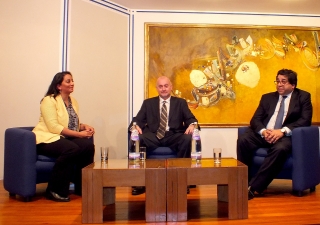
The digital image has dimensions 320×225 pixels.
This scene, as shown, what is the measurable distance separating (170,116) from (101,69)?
1.22 meters

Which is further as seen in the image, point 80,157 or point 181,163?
point 80,157

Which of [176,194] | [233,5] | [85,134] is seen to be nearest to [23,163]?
[85,134]

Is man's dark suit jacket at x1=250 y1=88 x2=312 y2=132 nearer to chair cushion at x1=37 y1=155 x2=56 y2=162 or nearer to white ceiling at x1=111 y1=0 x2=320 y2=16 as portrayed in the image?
white ceiling at x1=111 y1=0 x2=320 y2=16

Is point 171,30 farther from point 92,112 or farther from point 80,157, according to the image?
point 80,157

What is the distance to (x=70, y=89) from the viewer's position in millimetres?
3812

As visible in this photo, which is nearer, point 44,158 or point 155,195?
point 155,195

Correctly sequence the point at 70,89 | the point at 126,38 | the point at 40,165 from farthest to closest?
the point at 126,38 → the point at 70,89 → the point at 40,165

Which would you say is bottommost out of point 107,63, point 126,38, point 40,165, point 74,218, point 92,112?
point 74,218

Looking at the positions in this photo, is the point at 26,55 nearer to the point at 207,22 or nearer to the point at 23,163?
the point at 23,163

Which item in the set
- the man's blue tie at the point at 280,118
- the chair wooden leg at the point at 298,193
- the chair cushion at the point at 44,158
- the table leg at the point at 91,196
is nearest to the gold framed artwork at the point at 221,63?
the man's blue tie at the point at 280,118

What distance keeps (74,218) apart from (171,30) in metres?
3.27

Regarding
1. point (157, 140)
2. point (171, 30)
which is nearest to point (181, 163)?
point (157, 140)


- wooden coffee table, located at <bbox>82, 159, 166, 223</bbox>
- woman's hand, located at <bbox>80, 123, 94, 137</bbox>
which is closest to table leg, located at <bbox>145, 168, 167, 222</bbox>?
wooden coffee table, located at <bbox>82, 159, 166, 223</bbox>

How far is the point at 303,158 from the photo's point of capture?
362 cm
